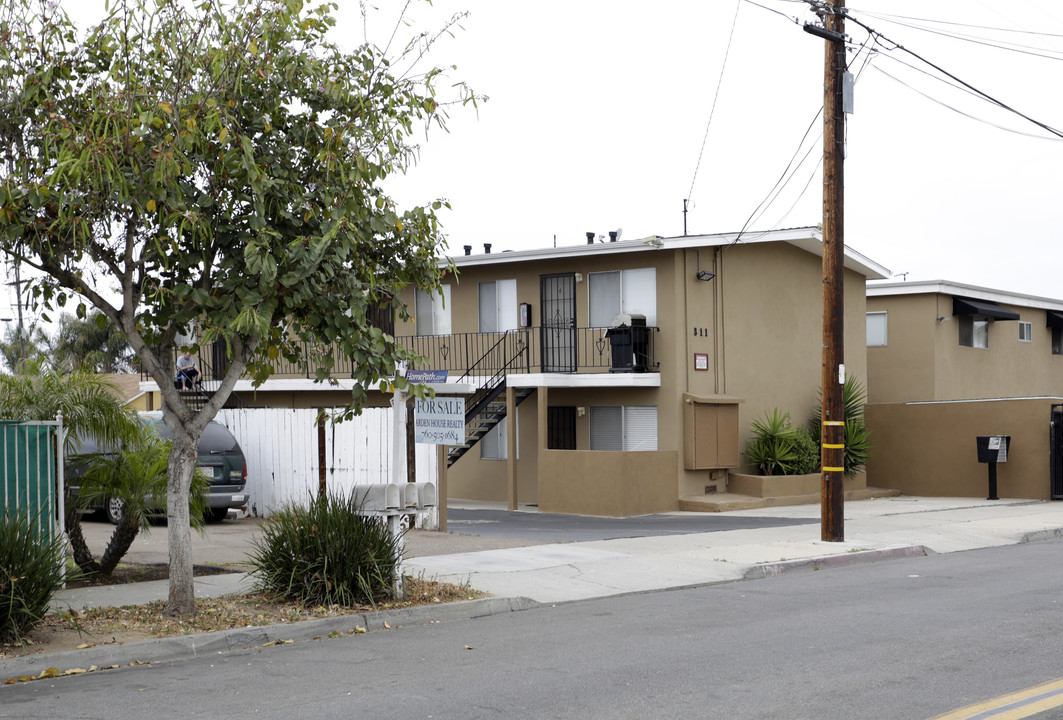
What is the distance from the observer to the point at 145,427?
39.9 ft

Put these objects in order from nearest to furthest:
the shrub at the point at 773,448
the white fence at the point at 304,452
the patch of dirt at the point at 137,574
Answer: the patch of dirt at the point at 137,574, the white fence at the point at 304,452, the shrub at the point at 773,448

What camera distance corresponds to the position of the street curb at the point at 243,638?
8164 mm

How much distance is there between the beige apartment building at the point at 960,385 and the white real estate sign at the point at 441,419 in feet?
51.4

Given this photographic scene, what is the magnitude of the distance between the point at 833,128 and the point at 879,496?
12999 mm

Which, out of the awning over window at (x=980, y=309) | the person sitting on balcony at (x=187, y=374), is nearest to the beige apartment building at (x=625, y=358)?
the awning over window at (x=980, y=309)

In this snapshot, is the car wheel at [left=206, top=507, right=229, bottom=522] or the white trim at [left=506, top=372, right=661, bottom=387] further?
the white trim at [left=506, top=372, right=661, bottom=387]

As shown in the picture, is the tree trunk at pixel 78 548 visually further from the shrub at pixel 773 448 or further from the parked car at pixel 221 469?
the shrub at pixel 773 448

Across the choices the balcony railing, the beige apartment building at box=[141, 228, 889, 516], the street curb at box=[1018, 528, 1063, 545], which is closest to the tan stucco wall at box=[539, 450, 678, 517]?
the beige apartment building at box=[141, 228, 889, 516]

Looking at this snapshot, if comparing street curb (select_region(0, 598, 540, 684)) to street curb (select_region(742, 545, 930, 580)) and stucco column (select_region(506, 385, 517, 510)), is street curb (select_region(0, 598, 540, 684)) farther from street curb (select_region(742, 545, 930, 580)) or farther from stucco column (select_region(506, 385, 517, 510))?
stucco column (select_region(506, 385, 517, 510))

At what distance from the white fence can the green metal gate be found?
7807 millimetres

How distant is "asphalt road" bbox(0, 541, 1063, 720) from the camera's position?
688 cm

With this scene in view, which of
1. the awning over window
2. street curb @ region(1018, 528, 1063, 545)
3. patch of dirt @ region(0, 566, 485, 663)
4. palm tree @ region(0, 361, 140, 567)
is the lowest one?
street curb @ region(1018, 528, 1063, 545)

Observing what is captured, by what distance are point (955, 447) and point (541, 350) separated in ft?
33.4

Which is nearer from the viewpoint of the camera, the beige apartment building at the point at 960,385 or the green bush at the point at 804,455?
the green bush at the point at 804,455
